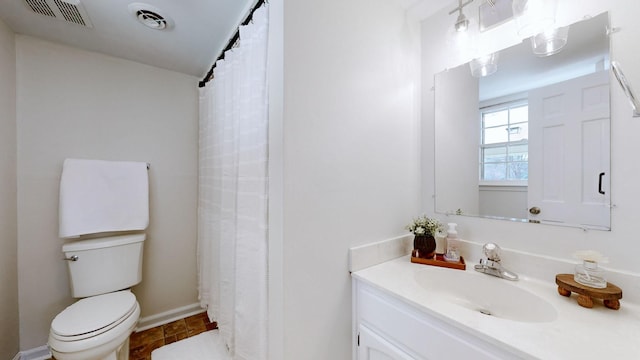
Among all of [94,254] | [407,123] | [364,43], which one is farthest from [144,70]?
[407,123]

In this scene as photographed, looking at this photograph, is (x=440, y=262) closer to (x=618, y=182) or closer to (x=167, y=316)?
(x=618, y=182)

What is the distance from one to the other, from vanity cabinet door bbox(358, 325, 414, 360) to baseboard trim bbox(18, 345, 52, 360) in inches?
85.5

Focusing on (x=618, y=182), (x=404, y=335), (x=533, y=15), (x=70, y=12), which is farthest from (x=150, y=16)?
(x=618, y=182)

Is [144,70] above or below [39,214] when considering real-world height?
above

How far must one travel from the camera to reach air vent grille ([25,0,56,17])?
3.92ft

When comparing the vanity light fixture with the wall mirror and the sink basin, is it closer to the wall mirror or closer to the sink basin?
the wall mirror

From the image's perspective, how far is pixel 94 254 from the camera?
5.21 feet

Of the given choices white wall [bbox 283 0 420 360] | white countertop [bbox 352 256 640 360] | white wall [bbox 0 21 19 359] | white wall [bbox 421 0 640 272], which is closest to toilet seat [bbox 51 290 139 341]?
white wall [bbox 0 21 19 359]

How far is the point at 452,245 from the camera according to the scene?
1.16 m

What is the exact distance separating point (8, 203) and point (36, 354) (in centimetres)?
104

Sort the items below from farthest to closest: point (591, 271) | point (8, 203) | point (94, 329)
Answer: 1. point (8, 203)
2. point (94, 329)
3. point (591, 271)

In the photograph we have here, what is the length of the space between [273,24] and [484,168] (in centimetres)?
115

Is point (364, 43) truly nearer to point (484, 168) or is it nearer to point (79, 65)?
point (484, 168)

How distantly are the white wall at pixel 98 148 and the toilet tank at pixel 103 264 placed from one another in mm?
222
